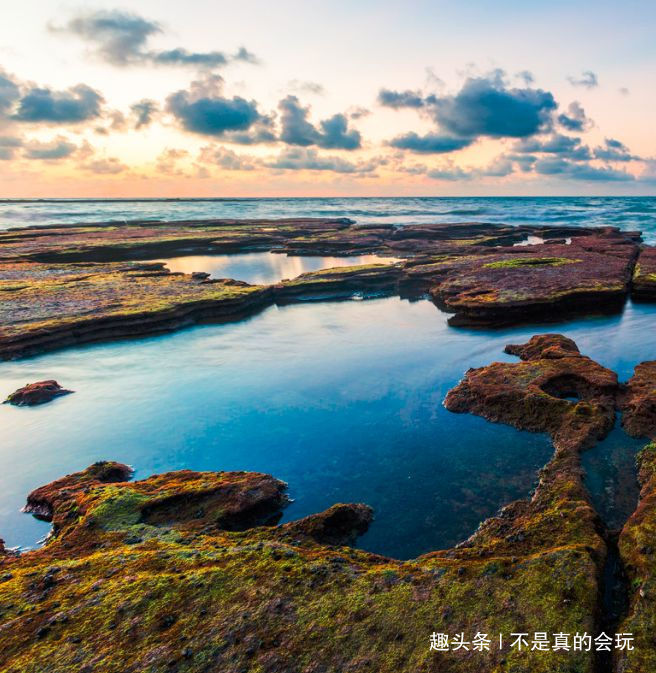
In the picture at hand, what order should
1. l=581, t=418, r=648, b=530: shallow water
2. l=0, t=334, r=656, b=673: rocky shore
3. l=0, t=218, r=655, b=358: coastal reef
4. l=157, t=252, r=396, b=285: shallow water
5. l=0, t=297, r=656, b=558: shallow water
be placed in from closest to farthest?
l=0, t=334, r=656, b=673: rocky shore
l=581, t=418, r=648, b=530: shallow water
l=0, t=297, r=656, b=558: shallow water
l=0, t=218, r=655, b=358: coastal reef
l=157, t=252, r=396, b=285: shallow water

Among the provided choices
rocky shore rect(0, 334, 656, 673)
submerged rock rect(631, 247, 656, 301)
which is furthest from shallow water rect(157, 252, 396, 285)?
rocky shore rect(0, 334, 656, 673)

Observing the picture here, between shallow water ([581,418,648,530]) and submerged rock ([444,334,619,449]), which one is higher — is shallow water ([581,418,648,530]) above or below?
below

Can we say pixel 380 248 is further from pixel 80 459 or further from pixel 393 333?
pixel 80 459

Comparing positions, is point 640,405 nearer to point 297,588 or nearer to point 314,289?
point 297,588

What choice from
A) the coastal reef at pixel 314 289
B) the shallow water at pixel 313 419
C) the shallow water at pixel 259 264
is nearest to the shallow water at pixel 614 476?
the shallow water at pixel 313 419

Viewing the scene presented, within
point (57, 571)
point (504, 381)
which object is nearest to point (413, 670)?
point (57, 571)

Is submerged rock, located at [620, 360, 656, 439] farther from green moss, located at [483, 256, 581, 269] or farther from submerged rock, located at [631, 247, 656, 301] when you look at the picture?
→ green moss, located at [483, 256, 581, 269]
